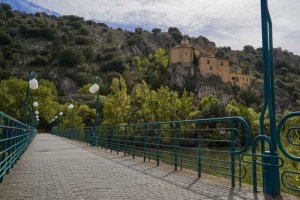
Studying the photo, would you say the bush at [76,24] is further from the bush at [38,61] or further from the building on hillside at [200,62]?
the building on hillside at [200,62]

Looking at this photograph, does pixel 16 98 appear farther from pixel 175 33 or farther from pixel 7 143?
pixel 175 33

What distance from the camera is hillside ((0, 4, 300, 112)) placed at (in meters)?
111

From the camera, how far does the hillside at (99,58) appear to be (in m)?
111

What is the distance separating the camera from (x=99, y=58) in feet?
443

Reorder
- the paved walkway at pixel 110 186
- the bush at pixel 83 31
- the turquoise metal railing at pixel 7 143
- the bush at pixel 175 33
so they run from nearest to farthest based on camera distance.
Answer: the paved walkway at pixel 110 186 < the turquoise metal railing at pixel 7 143 < the bush at pixel 83 31 < the bush at pixel 175 33

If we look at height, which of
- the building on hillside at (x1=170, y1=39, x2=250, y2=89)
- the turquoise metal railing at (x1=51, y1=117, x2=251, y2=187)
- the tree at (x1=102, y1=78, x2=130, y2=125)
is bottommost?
the turquoise metal railing at (x1=51, y1=117, x2=251, y2=187)

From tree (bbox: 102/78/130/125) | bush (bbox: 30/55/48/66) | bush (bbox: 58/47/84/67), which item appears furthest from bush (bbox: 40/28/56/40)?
tree (bbox: 102/78/130/125)

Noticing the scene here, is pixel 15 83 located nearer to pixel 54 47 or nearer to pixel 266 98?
pixel 266 98

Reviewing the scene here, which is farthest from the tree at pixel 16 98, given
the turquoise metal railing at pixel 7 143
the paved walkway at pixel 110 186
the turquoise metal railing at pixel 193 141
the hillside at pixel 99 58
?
the hillside at pixel 99 58

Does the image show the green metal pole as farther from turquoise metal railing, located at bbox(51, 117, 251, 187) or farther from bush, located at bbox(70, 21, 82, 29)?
bush, located at bbox(70, 21, 82, 29)

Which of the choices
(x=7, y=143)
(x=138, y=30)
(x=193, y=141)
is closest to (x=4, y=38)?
(x=138, y=30)

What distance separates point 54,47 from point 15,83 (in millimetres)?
89026

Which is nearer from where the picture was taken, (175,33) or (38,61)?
(38,61)

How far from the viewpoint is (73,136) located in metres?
35.7
